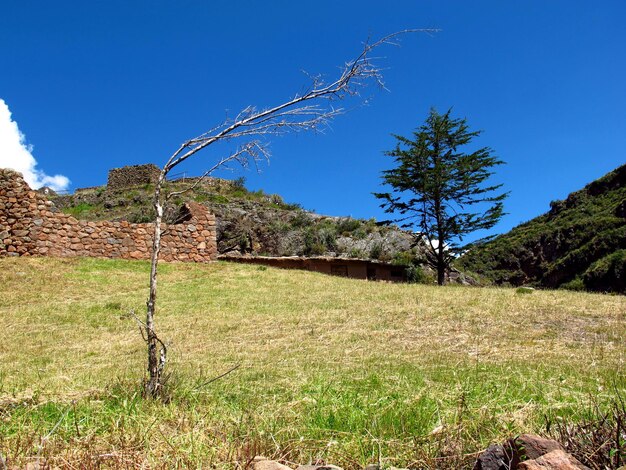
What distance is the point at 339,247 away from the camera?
2655 centimetres

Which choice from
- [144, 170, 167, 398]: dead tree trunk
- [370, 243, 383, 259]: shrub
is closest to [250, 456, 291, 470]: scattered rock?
[144, 170, 167, 398]: dead tree trunk

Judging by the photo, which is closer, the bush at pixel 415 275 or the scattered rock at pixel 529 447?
the scattered rock at pixel 529 447

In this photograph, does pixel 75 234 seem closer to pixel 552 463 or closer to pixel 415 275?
pixel 415 275

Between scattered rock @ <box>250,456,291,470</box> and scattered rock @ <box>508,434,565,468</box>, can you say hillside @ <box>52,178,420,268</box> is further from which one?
scattered rock @ <box>508,434,565,468</box>

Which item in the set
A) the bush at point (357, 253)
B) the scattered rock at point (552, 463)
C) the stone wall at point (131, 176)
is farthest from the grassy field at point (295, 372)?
the stone wall at point (131, 176)

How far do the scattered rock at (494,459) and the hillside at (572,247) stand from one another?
33418 millimetres

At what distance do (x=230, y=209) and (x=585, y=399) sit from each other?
25.3 metres

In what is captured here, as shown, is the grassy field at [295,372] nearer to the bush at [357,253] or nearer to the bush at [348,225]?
the bush at [357,253]

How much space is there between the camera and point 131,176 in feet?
115

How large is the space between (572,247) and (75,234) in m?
36.2

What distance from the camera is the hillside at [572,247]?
32844 millimetres

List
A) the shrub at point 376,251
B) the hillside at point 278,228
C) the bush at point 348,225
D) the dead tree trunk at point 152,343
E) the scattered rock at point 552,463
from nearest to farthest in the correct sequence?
1. the scattered rock at point 552,463
2. the dead tree trunk at point 152,343
3. the shrub at point 376,251
4. the hillside at point 278,228
5. the bush at point 348,225

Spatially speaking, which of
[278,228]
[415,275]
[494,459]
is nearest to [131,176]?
[278,228]

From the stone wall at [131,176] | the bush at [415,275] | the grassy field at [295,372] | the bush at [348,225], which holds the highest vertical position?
the stone wall at [131,176]
